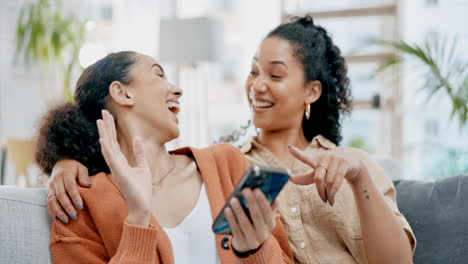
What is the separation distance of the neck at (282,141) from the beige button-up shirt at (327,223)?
143 mm

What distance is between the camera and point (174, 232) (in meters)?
1.47

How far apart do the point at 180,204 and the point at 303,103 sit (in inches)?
23.7

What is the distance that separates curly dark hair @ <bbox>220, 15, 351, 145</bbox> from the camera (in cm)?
191

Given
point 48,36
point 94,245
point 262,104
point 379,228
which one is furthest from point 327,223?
point 48,36

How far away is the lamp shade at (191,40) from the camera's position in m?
3.98

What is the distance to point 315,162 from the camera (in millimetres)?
1358

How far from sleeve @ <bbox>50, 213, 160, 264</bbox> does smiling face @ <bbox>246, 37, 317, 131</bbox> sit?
663 mm

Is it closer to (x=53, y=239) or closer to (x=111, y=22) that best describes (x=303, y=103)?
(x=53, y=239)

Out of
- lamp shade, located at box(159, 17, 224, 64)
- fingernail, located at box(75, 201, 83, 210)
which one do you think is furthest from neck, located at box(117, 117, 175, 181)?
lamp shade, located at box(159, 17, 224, 64)

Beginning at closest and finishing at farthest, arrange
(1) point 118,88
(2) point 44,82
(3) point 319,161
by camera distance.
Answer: (3) point 319,161 → (1) point 118,88 → (2) point 44,82

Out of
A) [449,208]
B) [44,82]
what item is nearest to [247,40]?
[44,82]

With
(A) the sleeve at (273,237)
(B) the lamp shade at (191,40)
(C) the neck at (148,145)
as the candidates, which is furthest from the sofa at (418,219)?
(B) the lamp shade at (191,40)

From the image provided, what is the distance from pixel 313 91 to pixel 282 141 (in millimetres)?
200

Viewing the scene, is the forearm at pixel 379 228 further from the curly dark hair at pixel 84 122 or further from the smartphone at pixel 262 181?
the curly dark hair at pixel 84 122
